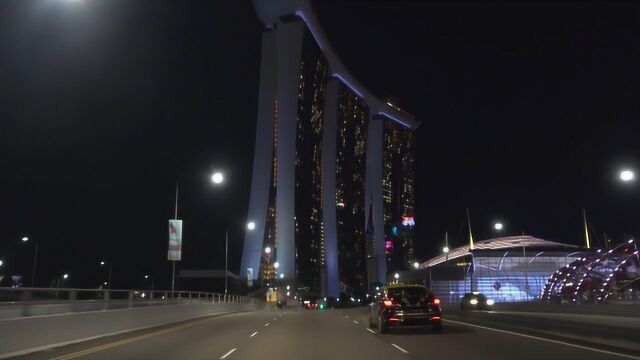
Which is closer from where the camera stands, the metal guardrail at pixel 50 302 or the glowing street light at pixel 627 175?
the metal guardrail at pixel 50 302

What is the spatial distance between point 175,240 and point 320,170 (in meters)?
105

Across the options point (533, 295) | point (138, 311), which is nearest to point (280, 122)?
point (533, 295)

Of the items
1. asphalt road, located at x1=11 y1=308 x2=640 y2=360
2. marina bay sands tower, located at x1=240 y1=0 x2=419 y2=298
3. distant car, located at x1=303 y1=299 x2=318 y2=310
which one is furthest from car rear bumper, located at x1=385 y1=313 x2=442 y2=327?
distant car, located at x1=303 y1=299 x2=318 y2=310

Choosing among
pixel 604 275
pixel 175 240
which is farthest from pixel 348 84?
pixel 175 240

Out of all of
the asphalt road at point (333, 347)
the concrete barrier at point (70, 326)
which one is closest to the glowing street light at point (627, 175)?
the asphalt road at point (333, 347)

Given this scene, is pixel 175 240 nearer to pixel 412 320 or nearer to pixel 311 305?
pixel 412 320

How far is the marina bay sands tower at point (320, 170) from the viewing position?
366ft

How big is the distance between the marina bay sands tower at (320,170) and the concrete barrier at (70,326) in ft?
114

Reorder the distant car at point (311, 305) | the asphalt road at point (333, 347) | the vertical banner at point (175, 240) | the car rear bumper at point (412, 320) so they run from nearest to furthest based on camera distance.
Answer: the asphalt road at point (333, 347), the car rear bumper at point (412, 320), the vertical banner at point (175, 240), the distant car at point (311, 305)

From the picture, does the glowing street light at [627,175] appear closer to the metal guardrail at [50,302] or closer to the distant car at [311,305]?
the metal guardrail at [50,302]

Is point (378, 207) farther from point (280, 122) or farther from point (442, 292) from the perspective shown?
point (442, 292)

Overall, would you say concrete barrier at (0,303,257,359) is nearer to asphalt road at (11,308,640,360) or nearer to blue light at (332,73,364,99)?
asphalt road at (11,308,640,360)

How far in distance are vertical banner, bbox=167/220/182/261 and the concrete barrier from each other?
2489 millimetres

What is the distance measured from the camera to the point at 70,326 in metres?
19.4
